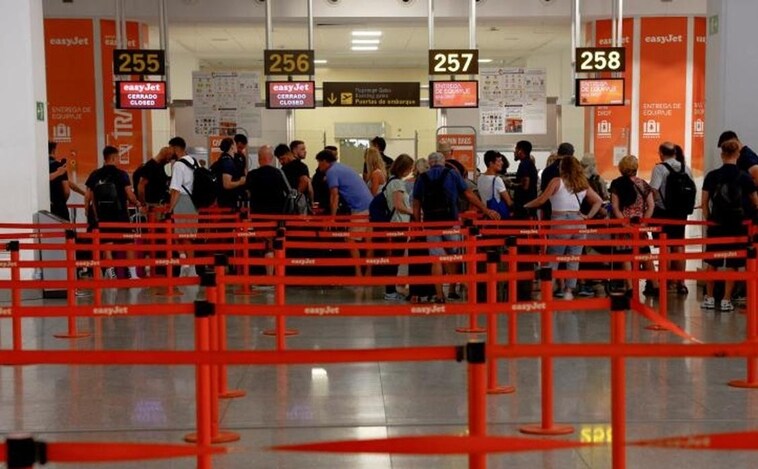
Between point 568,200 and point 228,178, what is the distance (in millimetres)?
4856

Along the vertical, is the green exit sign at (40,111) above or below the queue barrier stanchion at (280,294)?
above

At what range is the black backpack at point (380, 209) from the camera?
13248 mm

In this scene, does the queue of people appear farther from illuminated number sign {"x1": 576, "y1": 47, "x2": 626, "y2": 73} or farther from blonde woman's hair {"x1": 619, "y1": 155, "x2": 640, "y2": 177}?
illuminated number sign {"x1": 576, "y1": 47, "x2": 626, "y2": 73}

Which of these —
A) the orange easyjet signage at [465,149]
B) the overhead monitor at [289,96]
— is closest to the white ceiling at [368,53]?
the overhead monitor at [289,96]

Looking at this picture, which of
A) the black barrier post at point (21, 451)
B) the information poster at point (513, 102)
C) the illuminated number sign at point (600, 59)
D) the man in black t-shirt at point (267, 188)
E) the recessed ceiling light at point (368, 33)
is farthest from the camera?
the recessed ceiling light at point (368, 33)

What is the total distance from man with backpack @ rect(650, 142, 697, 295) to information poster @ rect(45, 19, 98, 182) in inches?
528

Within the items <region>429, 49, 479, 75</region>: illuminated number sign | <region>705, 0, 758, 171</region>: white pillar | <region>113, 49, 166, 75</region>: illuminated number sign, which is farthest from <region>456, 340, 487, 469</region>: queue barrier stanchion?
<region>113, 49, 166, 75</region>: illuminated number sign

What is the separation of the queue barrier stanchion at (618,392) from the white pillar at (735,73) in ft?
30.1

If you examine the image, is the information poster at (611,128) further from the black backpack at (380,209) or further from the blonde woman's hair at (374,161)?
the black backpack at (380,209)

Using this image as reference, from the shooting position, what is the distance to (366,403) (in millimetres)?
7285

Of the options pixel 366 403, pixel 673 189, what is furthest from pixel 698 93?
pixel 366 403

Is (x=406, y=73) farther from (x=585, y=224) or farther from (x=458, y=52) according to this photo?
(x=585, y=224)

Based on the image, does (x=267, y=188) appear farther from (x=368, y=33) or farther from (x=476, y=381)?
(x=368, y=33)

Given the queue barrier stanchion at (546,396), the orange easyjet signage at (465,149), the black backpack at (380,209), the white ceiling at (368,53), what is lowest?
the queue barrier stanchion at (546,396)
